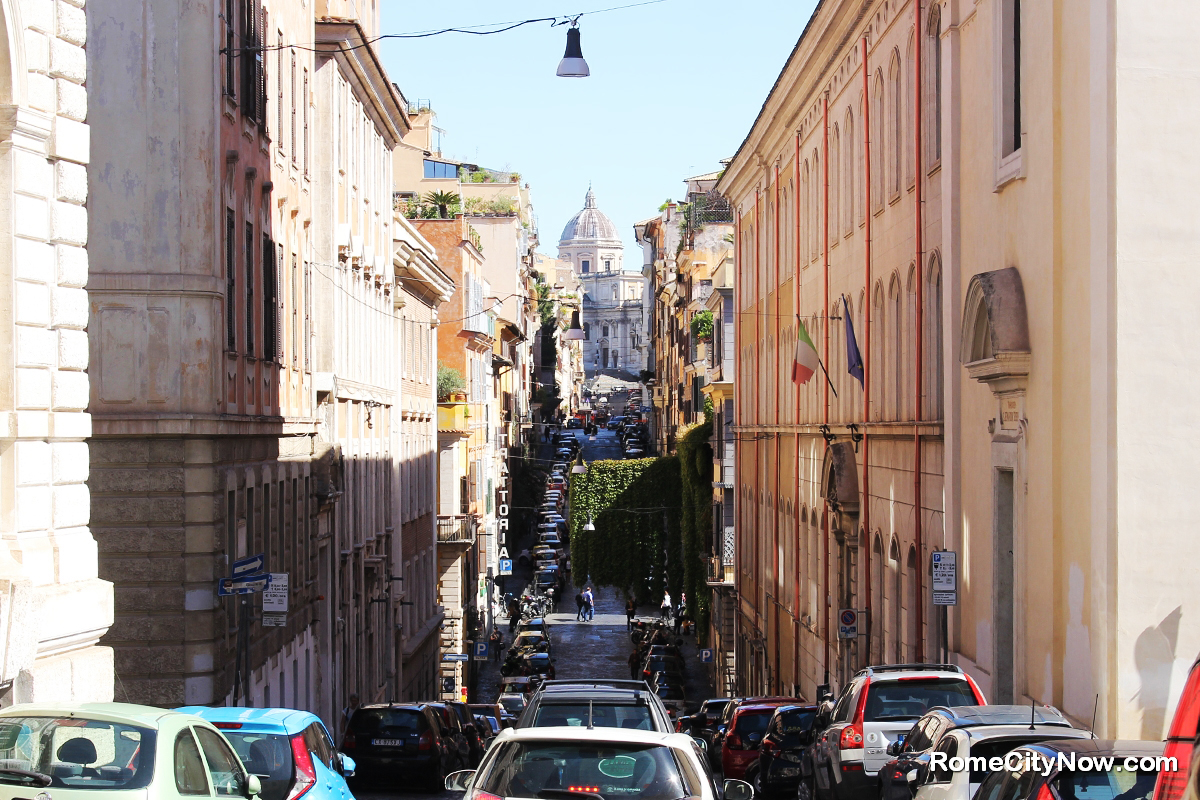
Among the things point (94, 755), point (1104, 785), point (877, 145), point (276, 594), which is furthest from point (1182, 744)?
point (877, 145)

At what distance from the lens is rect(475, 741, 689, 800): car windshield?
9.92 m

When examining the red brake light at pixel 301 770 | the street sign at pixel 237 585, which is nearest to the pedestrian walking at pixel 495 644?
the street sign at pixel 237 585

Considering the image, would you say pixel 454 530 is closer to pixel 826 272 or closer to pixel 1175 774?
pixel 826 272

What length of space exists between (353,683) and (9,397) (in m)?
22.6

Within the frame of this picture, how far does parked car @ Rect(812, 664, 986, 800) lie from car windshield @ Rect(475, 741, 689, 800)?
6.45m

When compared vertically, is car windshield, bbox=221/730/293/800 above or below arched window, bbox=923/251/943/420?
below

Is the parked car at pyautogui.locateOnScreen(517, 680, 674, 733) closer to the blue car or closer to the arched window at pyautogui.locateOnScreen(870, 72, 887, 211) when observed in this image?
the blue car

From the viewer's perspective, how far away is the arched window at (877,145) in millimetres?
28984

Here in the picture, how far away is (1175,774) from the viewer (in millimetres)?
8445

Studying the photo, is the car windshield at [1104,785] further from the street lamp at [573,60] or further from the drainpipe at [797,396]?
the drainpipe at [797,396]

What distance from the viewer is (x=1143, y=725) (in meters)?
16.4

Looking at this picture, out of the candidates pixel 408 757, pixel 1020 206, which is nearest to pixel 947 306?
pixel 1020 206

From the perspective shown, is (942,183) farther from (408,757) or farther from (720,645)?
(720,645)

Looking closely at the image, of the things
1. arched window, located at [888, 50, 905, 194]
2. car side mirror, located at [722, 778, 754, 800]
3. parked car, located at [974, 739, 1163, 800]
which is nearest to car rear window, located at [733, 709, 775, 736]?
arched window, located at [888, 50, 905, 194]
